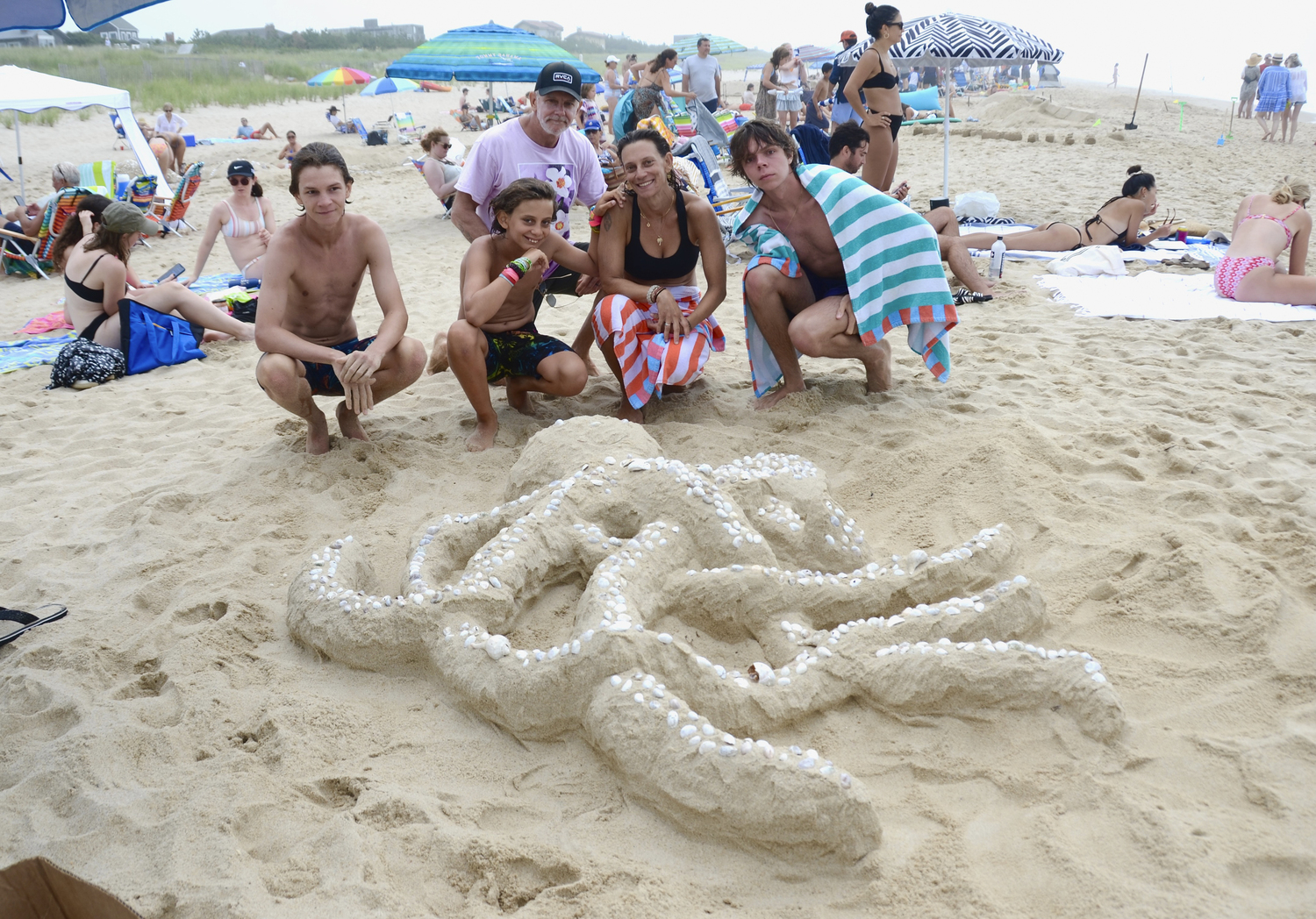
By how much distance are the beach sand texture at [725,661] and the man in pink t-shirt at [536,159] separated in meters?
0.84

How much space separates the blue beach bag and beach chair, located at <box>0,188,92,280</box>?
2.93 metres

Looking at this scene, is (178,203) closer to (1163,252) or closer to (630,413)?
(630,413)

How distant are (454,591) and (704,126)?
750cm

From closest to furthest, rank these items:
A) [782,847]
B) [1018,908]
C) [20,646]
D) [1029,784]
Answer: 1. [1018,908]
2. [782,847]
3. [1029,784]
4. [20,646]

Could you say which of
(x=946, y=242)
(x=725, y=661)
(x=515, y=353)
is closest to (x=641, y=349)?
(x=515, y=353)

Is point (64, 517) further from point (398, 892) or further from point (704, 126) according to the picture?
point (704, 126)

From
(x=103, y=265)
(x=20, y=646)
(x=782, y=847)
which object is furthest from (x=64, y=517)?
(x=782, y=847)

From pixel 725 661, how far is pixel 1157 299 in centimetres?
464

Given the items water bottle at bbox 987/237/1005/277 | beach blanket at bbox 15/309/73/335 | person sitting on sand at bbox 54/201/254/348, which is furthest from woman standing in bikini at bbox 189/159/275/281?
water bottle at bbox 987/237/1005/277

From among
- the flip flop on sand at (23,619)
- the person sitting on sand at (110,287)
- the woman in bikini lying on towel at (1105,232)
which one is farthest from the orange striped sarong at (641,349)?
the woman in bikini lying on towel at (1105,232)

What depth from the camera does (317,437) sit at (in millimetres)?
3664

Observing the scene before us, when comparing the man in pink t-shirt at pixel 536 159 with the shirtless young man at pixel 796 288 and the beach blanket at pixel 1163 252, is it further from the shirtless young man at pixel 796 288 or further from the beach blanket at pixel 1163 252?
the beach blanket at pixel 1163 252

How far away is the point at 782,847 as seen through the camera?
5.66 ft

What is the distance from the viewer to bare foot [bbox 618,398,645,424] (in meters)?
3.84
